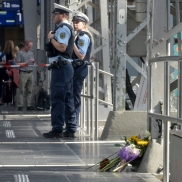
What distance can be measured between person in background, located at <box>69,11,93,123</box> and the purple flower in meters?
3.87

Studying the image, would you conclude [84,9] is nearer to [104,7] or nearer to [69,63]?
[104,7]

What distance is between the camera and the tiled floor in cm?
730

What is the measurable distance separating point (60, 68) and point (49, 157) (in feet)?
7.64

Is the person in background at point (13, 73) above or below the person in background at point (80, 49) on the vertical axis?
below

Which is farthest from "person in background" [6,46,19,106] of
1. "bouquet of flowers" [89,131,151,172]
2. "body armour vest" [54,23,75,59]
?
"bouquet of flowers" [89,131,151,172]

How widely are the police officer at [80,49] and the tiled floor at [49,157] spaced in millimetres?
884

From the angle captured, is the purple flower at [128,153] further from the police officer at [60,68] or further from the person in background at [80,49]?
the person in background at [80,49]

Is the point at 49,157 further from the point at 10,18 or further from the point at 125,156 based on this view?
the point at 10,18

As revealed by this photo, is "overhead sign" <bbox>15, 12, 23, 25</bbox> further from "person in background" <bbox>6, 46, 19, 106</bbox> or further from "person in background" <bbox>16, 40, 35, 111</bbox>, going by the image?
"person in background" <bbox>16, 40, 35, 111</bbox>

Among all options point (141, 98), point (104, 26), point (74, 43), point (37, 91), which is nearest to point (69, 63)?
point (74, 43)

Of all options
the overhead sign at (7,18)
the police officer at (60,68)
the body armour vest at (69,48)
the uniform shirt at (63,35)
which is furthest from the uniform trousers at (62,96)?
the overhead sign at (7,18)

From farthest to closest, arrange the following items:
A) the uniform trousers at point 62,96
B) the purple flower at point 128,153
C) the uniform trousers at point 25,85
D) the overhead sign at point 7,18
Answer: the overhead sign at point 7,18
the uniform trousers at point 25,85
the uniform trousers at point 62,96
the purple flower at point 128,153

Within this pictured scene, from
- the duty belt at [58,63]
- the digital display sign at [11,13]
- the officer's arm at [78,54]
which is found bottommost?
the duty belt at [58,63]

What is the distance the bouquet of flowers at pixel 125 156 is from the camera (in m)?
7.66
